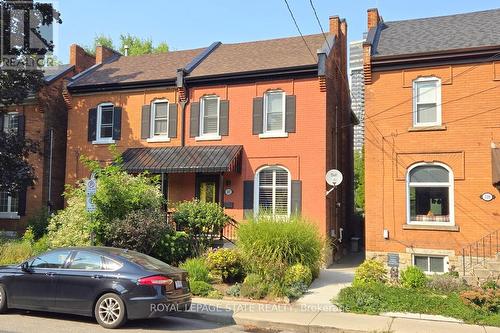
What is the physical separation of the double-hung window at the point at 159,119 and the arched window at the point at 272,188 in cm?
459

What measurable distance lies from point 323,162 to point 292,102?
8.25 ft

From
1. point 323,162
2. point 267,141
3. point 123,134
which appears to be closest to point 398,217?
point 323,162

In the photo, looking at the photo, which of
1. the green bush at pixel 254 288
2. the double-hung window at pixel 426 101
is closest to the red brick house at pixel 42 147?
the green bush at pixel 254 288

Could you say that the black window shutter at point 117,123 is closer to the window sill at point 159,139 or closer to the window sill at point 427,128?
the window sill at point 159,139

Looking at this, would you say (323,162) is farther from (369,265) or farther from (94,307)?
(94,307)

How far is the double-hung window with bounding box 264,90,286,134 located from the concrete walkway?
543 cm

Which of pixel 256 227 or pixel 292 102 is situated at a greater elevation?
pixel 292 102

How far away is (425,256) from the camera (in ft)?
48.2

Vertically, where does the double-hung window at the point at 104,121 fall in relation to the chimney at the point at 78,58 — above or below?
below

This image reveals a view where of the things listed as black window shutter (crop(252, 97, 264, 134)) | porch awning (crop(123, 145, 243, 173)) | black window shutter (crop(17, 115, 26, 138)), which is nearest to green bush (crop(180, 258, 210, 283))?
porch awning (crop(123, 145, 243, 173))

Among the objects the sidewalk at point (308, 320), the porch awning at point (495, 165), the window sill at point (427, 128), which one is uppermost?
the window sill at point (427, 128)

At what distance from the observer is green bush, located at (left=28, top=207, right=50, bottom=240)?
59.3 feet

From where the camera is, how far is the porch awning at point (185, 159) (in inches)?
648

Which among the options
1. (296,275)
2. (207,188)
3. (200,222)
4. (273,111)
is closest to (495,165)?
(296,275)
